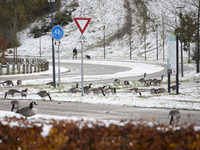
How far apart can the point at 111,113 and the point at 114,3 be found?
10492 cm

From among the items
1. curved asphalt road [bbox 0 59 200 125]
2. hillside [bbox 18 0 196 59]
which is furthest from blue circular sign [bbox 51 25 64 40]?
hillside [bbox 18 0 196 59]

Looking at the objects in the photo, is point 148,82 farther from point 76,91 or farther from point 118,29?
point 118,29

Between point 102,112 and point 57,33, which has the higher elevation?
point 57,33

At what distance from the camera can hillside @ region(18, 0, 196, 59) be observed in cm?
8601

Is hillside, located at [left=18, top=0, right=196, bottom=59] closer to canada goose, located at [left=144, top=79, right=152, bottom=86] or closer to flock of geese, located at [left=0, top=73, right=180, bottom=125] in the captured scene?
canada goose, located at [left=144, top=79, right=152, bottom=86]

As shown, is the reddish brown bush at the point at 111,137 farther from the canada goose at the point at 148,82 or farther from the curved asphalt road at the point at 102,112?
the canada goose at the point at 148,82

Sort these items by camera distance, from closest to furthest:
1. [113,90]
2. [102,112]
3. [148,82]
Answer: [102,112]
[113,90]
[148,82]

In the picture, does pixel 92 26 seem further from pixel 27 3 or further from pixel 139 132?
pixel 139 132

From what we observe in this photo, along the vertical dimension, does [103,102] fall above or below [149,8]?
below

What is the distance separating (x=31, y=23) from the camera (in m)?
113

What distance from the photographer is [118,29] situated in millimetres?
98438

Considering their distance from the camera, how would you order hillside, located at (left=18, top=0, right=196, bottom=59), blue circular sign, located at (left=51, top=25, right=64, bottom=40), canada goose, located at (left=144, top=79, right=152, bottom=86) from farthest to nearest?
hillside, located at (left=18, top=0, right=196, bottom=59) < canada goose, located at (left=144, top=79, right=152, bottom=86) < blue circular sign, located at (left=51, top=25, right=64, bottom=40)

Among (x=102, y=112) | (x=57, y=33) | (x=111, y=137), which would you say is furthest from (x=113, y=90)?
(x=111, y=137)

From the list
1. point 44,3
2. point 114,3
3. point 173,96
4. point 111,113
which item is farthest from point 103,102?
point 44,3
